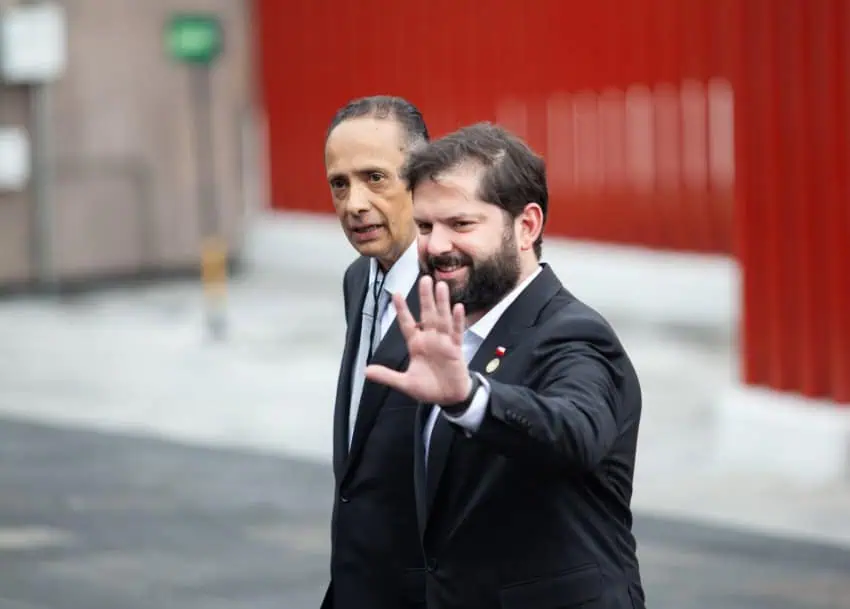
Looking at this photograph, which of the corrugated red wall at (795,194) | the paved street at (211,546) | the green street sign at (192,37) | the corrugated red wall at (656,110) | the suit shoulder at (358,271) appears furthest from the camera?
the green street sign at (192,37)

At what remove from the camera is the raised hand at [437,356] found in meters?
2.97

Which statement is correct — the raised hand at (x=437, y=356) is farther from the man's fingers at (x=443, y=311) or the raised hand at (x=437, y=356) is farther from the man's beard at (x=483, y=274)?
the man's beard at (x=483, y=274)

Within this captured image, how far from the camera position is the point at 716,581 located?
812cm

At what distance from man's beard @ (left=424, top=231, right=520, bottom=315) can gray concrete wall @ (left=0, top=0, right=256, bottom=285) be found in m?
17.8

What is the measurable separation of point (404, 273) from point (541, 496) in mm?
892

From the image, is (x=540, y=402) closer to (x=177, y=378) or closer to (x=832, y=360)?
(x=832, y=360)

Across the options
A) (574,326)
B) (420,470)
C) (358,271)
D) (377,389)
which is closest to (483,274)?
(574,326)

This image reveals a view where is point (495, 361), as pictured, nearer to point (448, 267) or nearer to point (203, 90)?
point (448, 267)

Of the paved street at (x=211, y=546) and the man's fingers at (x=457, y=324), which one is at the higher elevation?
the man's fingers at (x=457, y=324)

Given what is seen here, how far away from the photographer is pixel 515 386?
3.13m

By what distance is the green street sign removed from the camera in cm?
2170

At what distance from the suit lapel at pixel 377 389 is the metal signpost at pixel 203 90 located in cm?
1718

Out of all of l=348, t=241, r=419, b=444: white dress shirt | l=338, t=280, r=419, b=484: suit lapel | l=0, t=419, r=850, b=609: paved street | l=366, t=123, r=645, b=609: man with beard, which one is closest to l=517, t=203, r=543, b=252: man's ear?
l=366, t=123, r=645, b=609: man with beard

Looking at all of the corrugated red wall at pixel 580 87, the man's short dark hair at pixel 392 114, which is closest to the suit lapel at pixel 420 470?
the man's short dark hair at pixel 392 114
